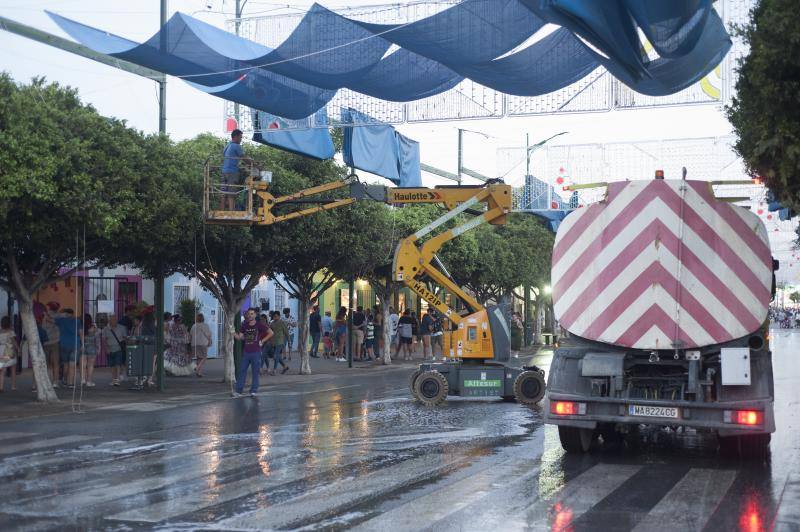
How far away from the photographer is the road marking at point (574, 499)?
7.87 meters

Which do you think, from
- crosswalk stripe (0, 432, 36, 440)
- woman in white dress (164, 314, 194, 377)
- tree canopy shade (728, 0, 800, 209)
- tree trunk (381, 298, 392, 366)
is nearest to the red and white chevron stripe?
tree canopy shade (728, 0, 800, 209)

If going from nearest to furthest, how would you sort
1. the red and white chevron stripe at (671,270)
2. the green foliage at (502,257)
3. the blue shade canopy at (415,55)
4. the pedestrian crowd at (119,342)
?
the red and white chevron stripe at (671,270), the blue shade canopy at (415,55), the pedestrian crowd at (119,342), the green foliage at (502,257)

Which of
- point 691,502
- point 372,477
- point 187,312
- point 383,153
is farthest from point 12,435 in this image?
point 187,312

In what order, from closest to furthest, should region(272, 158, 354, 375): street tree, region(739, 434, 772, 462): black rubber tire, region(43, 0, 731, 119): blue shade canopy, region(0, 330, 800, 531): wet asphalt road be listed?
region(0, 330, 800, 531): wet asphalt road → region(739, 434, 772, 462): black rubber tire → region(43, 0, 731, 119): blue shade canopy → region(272, 158, 354, 375): street tree

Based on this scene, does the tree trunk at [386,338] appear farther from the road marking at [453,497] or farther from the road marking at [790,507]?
the road marking at [790,507]

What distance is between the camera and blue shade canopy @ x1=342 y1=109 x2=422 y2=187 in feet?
79.9

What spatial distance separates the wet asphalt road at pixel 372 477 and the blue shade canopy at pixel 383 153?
392 inches

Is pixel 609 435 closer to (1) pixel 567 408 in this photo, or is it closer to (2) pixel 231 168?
(1) pixel 567 408

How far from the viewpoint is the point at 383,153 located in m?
26.1

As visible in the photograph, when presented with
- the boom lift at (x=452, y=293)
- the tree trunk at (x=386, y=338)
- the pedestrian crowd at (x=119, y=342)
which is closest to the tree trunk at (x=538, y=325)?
the pedestrian crowd at (x=119, y=342)

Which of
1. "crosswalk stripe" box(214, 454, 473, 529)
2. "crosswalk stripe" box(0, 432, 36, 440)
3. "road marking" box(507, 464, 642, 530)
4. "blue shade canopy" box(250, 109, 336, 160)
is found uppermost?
"blue shade canopy" box(250, 109, 336, 160)

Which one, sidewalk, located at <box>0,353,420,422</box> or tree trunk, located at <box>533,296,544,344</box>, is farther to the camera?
tree trunk, located at <box>533,296,544,344</box>

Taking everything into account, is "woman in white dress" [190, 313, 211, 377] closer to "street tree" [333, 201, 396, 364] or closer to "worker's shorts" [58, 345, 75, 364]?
"street tree" [333, 201, 396, 364]

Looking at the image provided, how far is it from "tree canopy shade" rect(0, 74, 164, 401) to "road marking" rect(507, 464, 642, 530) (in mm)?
10128
